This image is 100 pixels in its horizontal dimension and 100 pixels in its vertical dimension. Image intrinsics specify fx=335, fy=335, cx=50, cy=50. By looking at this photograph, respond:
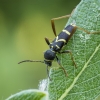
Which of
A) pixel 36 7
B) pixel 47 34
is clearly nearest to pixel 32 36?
pixel 47 34

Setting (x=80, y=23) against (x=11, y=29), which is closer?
A: (x=80, y=23)

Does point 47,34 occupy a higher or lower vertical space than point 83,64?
higher

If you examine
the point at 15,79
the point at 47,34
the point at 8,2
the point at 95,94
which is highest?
the point at 8,2

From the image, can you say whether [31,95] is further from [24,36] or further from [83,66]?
[24,36]

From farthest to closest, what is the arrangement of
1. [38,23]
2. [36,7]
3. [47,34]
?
1. [36,7]
2. [38,23]
3. [47,34]

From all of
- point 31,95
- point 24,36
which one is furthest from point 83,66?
point 24,36

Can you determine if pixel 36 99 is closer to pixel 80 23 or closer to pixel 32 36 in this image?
pixel 80 23

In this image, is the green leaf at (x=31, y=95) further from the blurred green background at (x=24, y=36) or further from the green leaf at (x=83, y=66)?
the blurred green background at (x=24, y=36)

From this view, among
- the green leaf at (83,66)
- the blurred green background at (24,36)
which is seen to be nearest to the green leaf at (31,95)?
the green leaf at (83,66)
